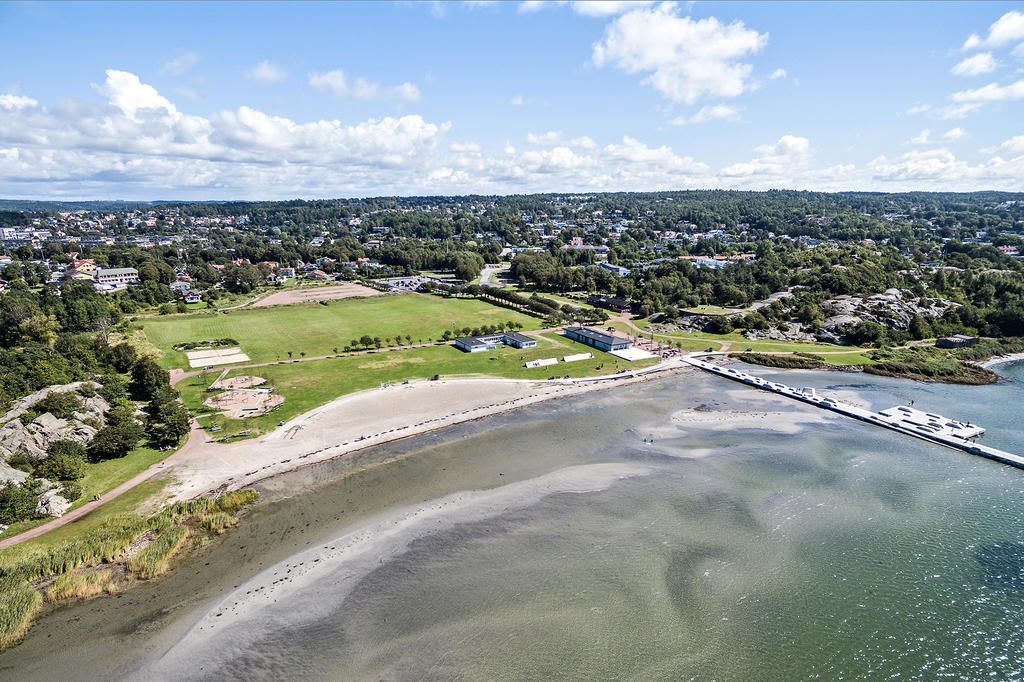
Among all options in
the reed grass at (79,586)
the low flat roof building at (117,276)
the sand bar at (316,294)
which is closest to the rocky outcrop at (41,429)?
the reed grass at (79,586)

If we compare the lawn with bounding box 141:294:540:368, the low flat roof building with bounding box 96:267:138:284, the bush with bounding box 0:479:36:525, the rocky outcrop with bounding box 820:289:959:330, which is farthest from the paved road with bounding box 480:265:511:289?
the bush with bounding box 0:479:36:525

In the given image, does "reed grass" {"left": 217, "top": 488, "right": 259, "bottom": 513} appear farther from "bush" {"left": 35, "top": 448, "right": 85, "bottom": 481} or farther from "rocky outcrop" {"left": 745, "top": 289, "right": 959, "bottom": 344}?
"rocky outcrop" {"left": 745, "top": 289, "right": 959, "bottom": 344}

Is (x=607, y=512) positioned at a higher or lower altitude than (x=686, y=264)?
lower

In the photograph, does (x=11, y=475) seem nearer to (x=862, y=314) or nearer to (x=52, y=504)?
(x=52, y=504)

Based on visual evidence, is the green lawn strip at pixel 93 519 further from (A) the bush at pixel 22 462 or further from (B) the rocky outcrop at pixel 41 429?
(B) the rocky outcrop at pixel 41 429

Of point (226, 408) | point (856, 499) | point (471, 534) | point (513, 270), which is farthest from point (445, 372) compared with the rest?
point (513, 270)

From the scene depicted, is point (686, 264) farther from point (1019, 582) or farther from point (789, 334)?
point (1019, 582)
